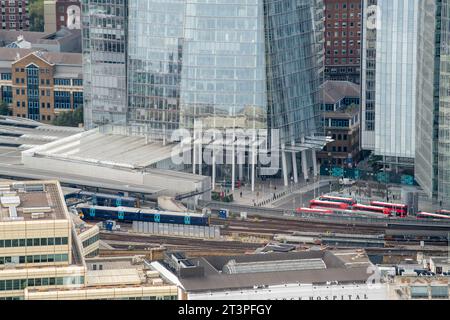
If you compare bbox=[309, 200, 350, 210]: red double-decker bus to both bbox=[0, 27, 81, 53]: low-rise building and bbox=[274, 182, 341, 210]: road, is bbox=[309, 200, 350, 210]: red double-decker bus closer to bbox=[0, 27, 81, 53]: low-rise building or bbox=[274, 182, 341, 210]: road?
bbox=[274, 182, 341, 210]: road

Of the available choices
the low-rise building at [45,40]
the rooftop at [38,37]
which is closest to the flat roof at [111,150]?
the low-rise building at [45,40]

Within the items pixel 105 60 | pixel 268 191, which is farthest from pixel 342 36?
pixel 268 191

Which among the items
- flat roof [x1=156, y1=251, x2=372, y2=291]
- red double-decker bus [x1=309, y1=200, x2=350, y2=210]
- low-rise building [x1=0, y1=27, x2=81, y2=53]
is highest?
low-rise building [x1=0, y1=27, x2=81, y2=53]

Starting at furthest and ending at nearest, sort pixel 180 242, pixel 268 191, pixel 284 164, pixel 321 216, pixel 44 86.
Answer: pixel 44 86, pixel 284 164, pixel 268 191, pixel 321 216, pixel 180 242

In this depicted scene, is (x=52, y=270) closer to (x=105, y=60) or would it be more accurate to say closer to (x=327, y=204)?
(x=327, y=204)

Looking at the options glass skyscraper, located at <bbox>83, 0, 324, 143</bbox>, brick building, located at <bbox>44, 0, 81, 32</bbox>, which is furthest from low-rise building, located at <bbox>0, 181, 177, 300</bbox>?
brick building, located at <bbox>44, 0, 81, 32</bbox>

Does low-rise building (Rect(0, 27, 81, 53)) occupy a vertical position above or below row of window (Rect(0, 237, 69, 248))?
above
